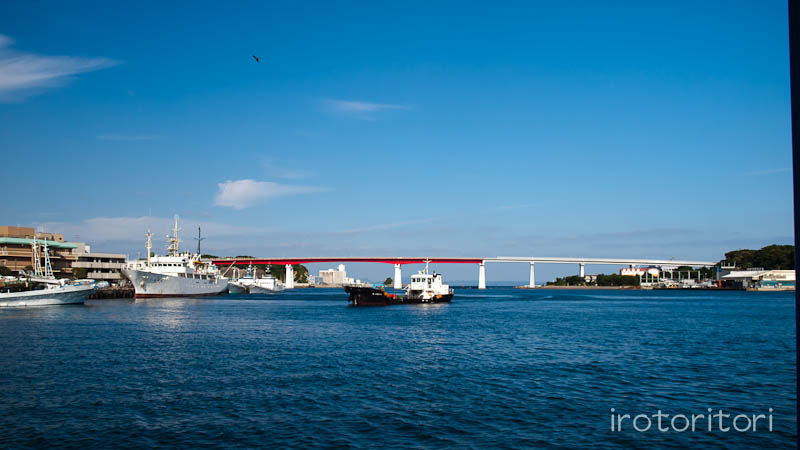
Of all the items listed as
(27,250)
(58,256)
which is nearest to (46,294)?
(27,250)

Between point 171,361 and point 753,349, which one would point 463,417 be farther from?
point 753,349

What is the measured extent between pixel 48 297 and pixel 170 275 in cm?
2888

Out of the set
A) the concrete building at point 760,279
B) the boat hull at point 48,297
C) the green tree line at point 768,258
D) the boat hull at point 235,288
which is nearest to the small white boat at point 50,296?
the boat hull at point 48,297

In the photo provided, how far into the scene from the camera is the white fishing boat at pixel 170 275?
95.9 metres

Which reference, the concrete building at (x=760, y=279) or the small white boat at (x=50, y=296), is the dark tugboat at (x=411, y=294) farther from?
the concrete building at (x=760, y=279)

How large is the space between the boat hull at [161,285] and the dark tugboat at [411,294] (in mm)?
35115

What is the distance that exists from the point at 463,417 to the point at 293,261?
171 meters

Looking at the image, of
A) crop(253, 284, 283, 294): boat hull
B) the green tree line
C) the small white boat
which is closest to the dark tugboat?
the small white boat

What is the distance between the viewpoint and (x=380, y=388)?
21547mm

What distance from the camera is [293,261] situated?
7234 inches

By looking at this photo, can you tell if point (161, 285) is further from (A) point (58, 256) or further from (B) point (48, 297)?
(A) point (58, 256)

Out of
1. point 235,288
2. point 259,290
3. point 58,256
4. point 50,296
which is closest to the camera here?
point 50,296

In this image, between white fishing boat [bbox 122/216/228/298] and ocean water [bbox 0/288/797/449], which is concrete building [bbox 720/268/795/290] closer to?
ocean water [bbox 0/288/797/449]

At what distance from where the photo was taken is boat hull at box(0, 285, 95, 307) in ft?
218
